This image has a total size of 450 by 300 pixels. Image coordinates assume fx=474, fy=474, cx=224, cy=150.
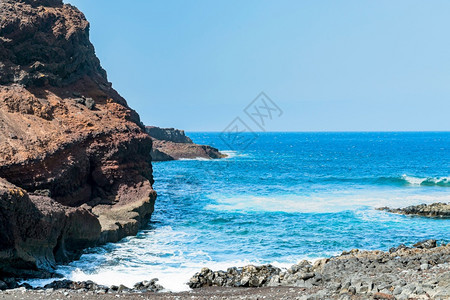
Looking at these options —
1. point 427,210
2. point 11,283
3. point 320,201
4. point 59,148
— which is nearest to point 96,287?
point 11,283

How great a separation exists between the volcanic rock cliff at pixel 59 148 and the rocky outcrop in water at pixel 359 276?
23.3 ft

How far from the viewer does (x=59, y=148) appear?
88.2 ft

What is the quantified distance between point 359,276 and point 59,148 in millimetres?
17941

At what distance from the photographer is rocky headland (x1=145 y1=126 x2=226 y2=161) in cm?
10268

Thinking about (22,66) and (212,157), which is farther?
(212,157)

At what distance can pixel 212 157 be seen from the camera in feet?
350

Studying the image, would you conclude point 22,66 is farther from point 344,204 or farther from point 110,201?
point 344,204

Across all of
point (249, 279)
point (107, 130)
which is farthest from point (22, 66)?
point (249, 279)

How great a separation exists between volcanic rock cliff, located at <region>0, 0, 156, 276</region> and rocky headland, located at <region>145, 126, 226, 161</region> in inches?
2520

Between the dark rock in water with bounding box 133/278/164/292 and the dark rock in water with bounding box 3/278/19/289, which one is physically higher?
the dark rock in water with bounding box 3/278/19/289

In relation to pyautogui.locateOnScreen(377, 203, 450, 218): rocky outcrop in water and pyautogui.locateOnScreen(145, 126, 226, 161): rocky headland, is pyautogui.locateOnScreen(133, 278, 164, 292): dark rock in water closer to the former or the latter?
pyautogui.locateOnScreen(377, 203, 450, 218): rocky outcrop in water

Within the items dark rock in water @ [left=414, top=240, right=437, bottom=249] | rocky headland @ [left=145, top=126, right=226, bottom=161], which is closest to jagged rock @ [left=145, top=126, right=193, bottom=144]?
rocky headland @ [left=145, top=126, right=226, bottom=161]

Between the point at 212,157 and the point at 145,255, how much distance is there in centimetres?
8248

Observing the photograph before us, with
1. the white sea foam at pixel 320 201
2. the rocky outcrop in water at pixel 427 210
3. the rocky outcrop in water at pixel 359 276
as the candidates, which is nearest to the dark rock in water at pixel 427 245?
the rocky outcrop in water at pixel 359 276
